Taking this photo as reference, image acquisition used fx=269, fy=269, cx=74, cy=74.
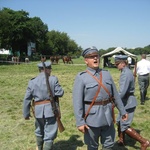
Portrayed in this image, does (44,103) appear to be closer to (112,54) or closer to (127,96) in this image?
(127,96)

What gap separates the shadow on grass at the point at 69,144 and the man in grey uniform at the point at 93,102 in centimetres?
186

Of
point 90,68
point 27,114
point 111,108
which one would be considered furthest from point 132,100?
point 27,114

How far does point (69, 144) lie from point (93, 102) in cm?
241

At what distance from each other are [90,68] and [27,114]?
1.68m

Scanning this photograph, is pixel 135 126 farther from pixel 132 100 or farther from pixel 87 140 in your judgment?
pixel 87 140

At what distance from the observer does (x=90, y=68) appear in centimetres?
400

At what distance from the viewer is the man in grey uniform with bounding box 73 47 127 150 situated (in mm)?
3898

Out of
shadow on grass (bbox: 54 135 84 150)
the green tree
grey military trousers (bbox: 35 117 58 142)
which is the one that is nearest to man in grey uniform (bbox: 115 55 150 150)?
shadow on grass (bbox: 54 135 84 150)

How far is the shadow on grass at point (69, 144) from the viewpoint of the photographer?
19.1ft

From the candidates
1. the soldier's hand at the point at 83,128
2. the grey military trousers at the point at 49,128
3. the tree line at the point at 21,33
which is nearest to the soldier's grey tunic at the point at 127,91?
the grey military trousers at the point at 49,128

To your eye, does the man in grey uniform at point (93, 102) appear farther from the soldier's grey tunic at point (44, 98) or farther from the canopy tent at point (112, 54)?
the canopy tent at point (112, 54)

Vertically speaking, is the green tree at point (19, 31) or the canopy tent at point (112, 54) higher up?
the green tree at point (19, 31)

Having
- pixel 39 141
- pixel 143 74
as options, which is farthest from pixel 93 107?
pixel 143 74

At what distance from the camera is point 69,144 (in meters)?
6.01
